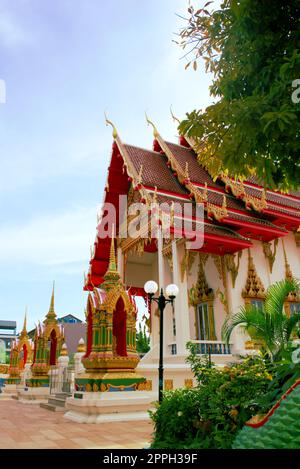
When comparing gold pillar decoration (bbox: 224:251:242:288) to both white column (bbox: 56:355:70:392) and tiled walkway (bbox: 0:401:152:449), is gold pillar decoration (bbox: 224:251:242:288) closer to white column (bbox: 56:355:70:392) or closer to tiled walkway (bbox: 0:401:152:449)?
tiled walkway (bbox: 0:401:152:449)

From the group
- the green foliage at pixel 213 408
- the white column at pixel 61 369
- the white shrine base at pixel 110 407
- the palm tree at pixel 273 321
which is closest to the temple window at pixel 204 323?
the white shrine base at pixel 110 407

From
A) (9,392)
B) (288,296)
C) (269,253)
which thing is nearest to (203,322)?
(288,296)

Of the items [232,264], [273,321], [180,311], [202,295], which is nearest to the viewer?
[273,321]

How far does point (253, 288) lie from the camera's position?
40.9 ft

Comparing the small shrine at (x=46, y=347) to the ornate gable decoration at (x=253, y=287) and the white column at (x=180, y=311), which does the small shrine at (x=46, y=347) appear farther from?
the ornate gable decoration at (x=253, y=287)

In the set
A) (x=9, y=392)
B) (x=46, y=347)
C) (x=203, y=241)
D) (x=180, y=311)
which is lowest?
(x=9, y=392)

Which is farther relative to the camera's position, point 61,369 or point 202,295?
point 61,369

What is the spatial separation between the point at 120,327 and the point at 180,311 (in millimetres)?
1989

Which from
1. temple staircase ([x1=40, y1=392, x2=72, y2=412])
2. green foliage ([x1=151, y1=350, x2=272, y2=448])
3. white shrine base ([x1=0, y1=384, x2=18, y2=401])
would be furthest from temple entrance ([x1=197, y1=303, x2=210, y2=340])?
white shrine base ([x1=0, y1=384, x2=18, y2=401])

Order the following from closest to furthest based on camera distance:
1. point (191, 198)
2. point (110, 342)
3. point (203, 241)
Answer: point (110, 342) → point (203, 241) → point (191, 198)

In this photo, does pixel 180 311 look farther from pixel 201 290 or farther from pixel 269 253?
pixel 269 253

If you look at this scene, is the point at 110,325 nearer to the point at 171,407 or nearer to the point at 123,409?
the point at 123,409
